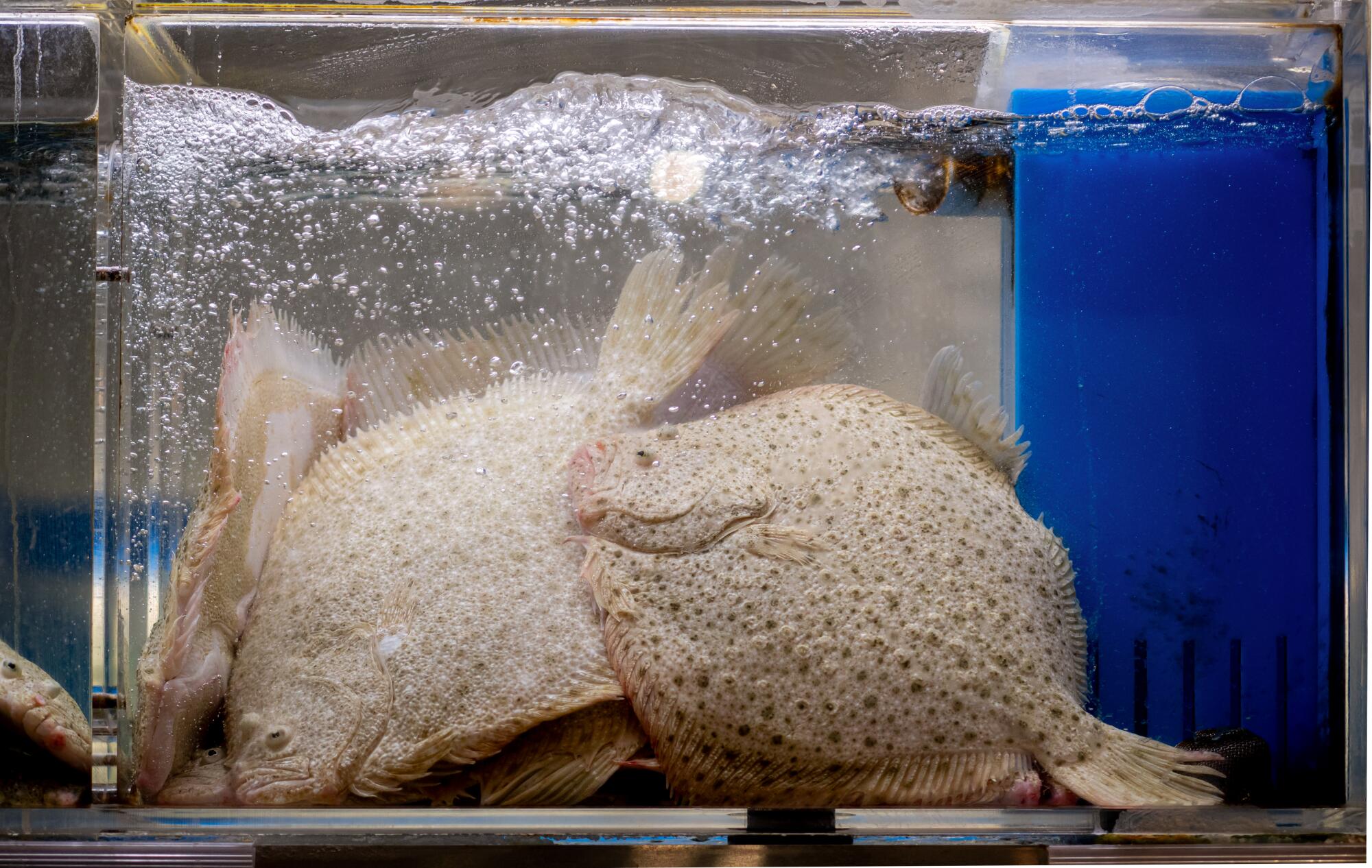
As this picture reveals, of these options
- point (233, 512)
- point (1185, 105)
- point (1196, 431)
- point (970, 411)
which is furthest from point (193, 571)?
point (1185, 105)

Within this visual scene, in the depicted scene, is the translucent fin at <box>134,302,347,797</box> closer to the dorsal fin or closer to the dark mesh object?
the dorsal fin

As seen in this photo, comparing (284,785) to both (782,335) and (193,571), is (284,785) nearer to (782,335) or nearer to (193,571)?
(193,571)

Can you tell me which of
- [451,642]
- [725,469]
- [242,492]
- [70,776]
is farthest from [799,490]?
[70,776]

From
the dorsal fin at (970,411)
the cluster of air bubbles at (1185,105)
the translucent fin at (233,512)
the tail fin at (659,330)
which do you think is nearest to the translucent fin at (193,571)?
the translucent fin at (233,512)

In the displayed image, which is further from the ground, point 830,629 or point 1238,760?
point 830,629

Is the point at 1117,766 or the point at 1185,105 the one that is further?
the point at 1185,105

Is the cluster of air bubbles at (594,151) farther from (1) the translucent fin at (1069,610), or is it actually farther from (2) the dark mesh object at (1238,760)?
(2) the dark mesh object at (1238,760)

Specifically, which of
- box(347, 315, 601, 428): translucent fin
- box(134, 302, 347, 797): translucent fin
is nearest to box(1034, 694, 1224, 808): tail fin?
box(347, 315, 601, 428): translucent fin
